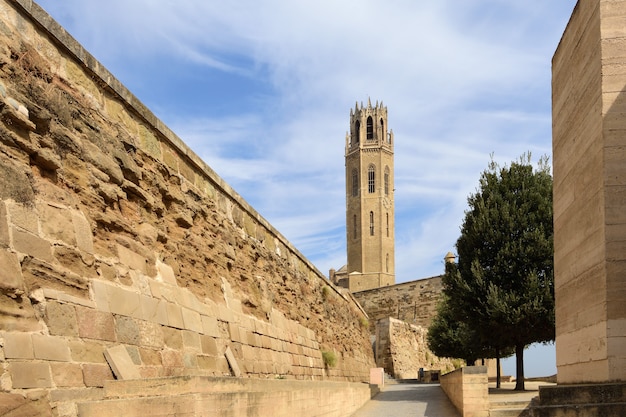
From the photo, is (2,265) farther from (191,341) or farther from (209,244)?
(209,244)

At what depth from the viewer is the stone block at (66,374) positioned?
4.58m

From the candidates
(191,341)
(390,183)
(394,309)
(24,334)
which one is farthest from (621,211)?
(390,183)

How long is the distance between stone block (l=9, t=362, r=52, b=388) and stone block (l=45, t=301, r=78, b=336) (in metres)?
0.34

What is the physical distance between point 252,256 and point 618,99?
5946 millimetres

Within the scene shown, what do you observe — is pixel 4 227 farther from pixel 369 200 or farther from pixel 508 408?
pixel 369 200

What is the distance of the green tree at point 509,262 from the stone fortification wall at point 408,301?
99.6 ft

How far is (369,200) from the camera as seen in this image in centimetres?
8400

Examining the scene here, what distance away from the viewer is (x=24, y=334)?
4.39 meters

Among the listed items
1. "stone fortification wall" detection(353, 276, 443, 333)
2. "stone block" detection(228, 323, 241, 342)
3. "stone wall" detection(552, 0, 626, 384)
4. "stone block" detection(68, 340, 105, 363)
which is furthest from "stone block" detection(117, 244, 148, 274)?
"stone fortification wall" detection(353, 276, 443, 333)

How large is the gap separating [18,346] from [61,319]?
1.98 feet

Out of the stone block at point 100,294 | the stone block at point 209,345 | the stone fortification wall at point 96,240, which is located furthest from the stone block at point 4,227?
the stone block at point 209,345

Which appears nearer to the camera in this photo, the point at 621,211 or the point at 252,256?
the point at 621,211

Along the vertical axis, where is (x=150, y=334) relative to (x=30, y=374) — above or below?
above

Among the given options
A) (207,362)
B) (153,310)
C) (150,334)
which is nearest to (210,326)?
(207,362)
